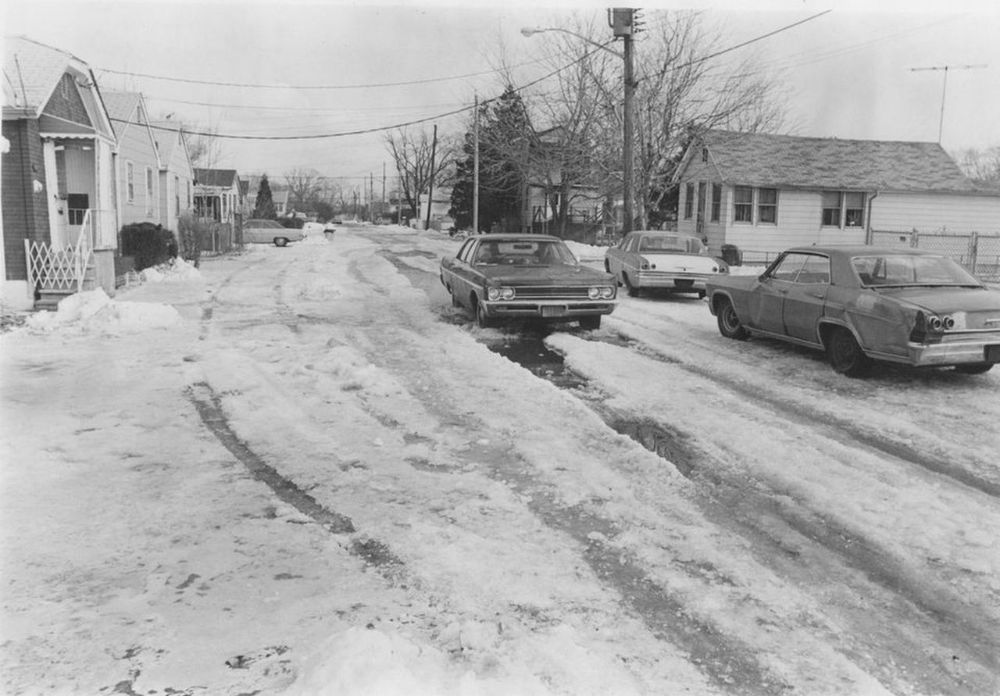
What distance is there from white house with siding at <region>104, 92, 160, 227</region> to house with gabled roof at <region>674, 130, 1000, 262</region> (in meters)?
18.7

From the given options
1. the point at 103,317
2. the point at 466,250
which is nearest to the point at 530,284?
the point at 466,250

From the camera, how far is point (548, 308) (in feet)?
36.3

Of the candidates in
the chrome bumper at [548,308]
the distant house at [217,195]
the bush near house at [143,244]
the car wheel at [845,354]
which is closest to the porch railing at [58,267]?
the bush near house at [143,244]

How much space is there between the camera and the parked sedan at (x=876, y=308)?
7723 millimetres

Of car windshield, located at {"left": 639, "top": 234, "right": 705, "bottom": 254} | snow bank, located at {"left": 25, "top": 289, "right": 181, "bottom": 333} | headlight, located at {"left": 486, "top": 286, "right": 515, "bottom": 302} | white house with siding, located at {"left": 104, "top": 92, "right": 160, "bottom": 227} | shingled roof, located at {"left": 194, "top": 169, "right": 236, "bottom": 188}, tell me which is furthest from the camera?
shingled roof, located at {"left": 194, "top": 169, "right": 236, "bottom": 188}

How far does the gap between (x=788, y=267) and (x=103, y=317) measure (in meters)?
9.22

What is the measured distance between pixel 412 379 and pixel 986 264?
25125 millimetres

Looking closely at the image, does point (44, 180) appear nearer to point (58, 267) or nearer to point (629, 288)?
point (58, 267)

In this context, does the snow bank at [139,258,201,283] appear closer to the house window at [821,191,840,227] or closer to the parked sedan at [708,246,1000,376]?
the parked sedan at [708,246,1000,376]

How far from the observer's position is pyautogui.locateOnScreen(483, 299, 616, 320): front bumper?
1090 cm

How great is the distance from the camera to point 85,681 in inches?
119

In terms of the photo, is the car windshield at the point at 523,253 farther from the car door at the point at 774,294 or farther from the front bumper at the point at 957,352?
the front bumper at the point at 957,352

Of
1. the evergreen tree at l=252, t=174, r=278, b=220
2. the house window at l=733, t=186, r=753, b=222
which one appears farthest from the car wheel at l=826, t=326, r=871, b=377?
the evergreen tree at l=252, t=174, r=278, b=220

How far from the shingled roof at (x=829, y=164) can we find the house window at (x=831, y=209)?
1.91 ft
